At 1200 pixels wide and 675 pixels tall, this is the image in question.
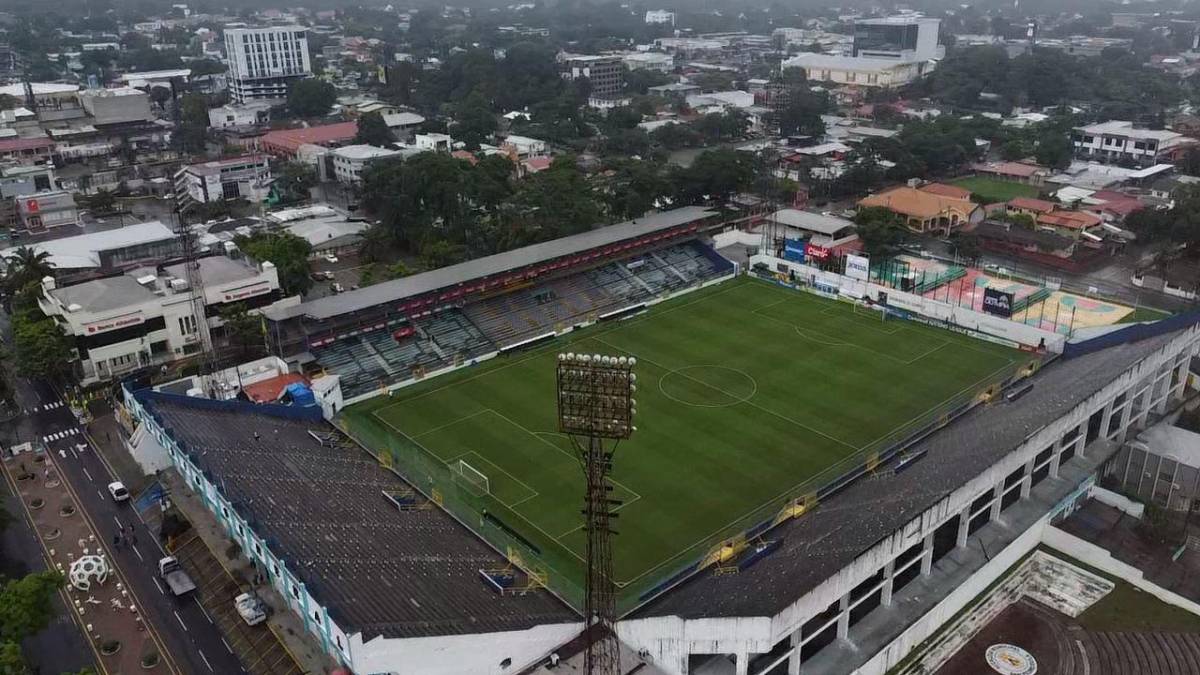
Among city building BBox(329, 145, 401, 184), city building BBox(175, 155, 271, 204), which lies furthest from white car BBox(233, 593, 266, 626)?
city building BBox(329, 145, 401, 184)

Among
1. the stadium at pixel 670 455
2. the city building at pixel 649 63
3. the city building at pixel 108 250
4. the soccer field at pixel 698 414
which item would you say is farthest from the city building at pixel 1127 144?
the city building at pixel 108 250

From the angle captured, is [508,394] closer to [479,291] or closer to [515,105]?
[479,291]

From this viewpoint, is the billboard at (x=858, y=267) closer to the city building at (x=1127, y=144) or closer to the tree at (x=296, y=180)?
the tree at (x=296, y=180)

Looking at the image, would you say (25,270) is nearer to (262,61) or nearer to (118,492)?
(118,492)

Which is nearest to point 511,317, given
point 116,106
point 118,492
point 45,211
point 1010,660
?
point 118,492

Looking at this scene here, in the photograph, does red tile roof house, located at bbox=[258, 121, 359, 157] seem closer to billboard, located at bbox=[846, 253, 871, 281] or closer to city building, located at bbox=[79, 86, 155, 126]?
city building, located at bbox=[79, 86, 155, 126]
